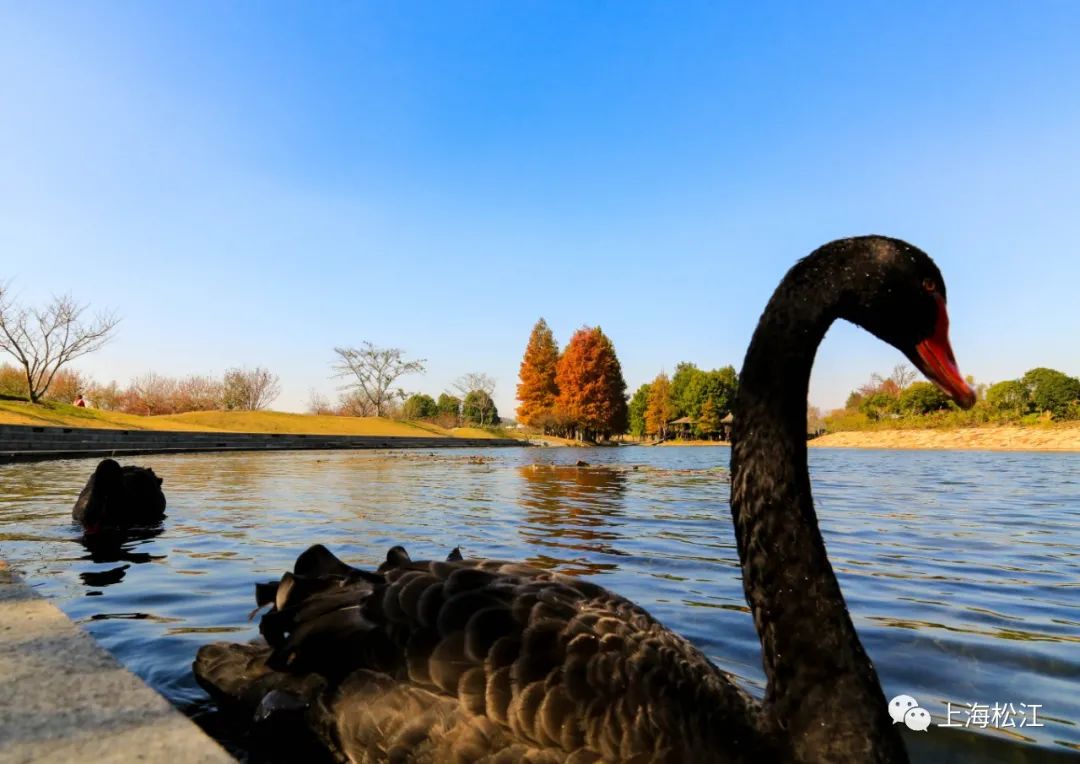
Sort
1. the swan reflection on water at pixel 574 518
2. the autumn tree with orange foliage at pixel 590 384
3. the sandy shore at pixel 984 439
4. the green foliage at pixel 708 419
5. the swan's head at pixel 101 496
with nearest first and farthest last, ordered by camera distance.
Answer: the swan reflection on water at pixel 574 518 < the swan's head at pixel 101 496 < the sandy shore at pixel 984 439 < the autumn tree with orange foliage at pixel 590 384 < the green foliage at pixel 708 419

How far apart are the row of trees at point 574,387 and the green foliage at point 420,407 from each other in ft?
54.9

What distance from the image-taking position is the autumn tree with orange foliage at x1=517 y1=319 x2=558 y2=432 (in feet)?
213

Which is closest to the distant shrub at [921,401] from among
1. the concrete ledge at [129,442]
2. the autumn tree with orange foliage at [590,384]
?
the autumn tree with orange foliage at [590,384]

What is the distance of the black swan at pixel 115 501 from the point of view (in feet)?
21.9

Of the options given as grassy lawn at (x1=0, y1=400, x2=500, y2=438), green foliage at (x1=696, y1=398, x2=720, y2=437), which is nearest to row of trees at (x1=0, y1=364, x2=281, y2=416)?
grassy lawn at (x1=0, y1=400, x2=500, y2=438)

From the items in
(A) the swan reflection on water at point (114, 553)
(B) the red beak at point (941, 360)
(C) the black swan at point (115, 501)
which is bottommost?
(A) the swan reflection on water at point (114, 553)

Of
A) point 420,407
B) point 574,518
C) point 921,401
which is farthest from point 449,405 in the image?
point 574,518

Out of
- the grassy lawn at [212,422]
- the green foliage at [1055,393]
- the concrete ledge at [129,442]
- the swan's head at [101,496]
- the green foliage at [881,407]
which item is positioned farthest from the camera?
the green foliage at [881,407]

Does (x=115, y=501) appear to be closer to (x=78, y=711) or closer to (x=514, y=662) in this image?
(x=78, y=711)

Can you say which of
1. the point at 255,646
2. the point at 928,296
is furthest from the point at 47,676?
the point at 928,296

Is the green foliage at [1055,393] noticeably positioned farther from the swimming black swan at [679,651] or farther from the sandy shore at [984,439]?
the swimming black swan at [679,651]

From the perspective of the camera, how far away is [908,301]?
1.81m

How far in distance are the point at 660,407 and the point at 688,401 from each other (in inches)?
133

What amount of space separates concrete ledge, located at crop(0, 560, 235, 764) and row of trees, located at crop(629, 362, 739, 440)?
66974 millimetres
